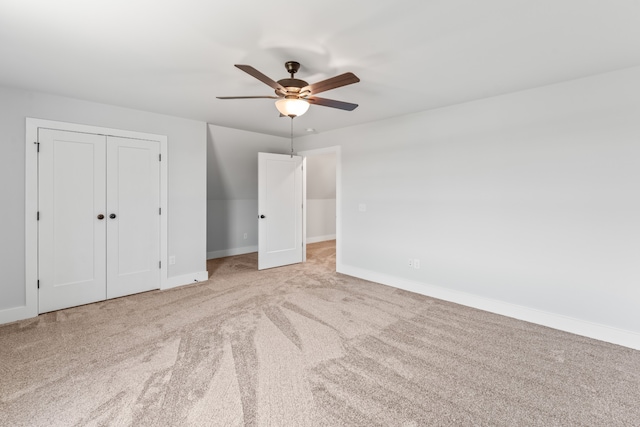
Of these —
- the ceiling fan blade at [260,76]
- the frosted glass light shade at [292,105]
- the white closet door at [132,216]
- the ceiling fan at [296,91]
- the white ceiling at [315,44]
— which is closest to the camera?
the white ceiling at [315,44]

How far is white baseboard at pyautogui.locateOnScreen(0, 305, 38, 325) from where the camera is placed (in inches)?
119

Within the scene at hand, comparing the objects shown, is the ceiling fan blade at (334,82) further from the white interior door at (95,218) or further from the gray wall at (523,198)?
the white interior door at (95,218)

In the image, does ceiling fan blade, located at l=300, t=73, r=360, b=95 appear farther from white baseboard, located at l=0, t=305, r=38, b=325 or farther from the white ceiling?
white baseboard, located at l=0, t=305, r=38, b=325

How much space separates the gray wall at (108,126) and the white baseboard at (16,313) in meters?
0.06

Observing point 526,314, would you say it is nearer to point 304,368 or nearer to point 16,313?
point 304,368

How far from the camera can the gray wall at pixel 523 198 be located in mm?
2607

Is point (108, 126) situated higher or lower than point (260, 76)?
higher

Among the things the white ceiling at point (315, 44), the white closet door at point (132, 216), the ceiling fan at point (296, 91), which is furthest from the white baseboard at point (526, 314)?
the white closet door at point (132, 216)

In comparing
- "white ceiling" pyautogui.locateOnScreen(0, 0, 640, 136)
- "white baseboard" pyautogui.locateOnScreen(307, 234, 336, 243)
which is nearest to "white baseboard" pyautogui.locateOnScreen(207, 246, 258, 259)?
"white baseboard" pyautogui.locateOnScreen(307, 234, 336, 243)

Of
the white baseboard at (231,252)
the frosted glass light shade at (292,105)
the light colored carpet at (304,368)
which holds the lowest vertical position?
the light colored carpet at (304,368)

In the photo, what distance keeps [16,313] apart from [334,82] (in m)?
3.95

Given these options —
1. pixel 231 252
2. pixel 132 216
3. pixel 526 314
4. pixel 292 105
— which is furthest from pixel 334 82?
pixel 231 252

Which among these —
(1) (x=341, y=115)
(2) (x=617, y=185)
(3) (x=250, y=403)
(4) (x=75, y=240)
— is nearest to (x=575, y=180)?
(2) (x=617, y=185)

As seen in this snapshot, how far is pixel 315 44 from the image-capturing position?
210 cm
